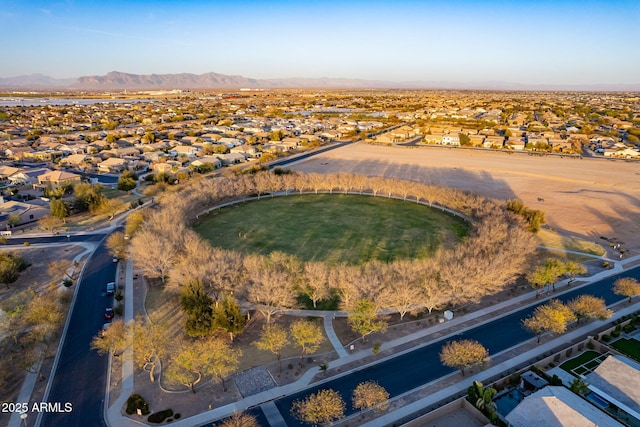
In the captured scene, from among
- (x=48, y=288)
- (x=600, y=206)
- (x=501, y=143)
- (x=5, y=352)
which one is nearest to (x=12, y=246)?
(x=48, y=288)

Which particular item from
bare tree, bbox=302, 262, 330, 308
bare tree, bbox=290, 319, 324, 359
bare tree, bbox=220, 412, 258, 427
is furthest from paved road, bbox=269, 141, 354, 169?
bare tree, bbox=220, 412, 258, 427

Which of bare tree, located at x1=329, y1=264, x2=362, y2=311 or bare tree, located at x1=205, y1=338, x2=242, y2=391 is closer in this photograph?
bare tree, located at x1=205, y1=338, x2=242, y2=391

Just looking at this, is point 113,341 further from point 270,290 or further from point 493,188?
point 493,188

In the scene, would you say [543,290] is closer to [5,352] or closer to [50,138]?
[5,352]

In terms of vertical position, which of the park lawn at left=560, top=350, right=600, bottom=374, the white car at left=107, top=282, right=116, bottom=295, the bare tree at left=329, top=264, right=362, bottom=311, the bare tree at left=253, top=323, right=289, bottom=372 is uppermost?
the bare tree at left=329, top=264, right=362, bottom=311

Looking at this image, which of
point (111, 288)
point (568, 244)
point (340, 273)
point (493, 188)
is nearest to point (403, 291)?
point (340, 273)

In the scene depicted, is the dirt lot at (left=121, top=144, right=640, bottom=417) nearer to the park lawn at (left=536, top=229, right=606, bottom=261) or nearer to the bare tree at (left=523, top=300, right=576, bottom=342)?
the park lawn at (left=536, top=229, right=606, bottom=261)

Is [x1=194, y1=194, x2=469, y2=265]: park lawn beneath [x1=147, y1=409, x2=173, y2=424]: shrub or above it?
above
